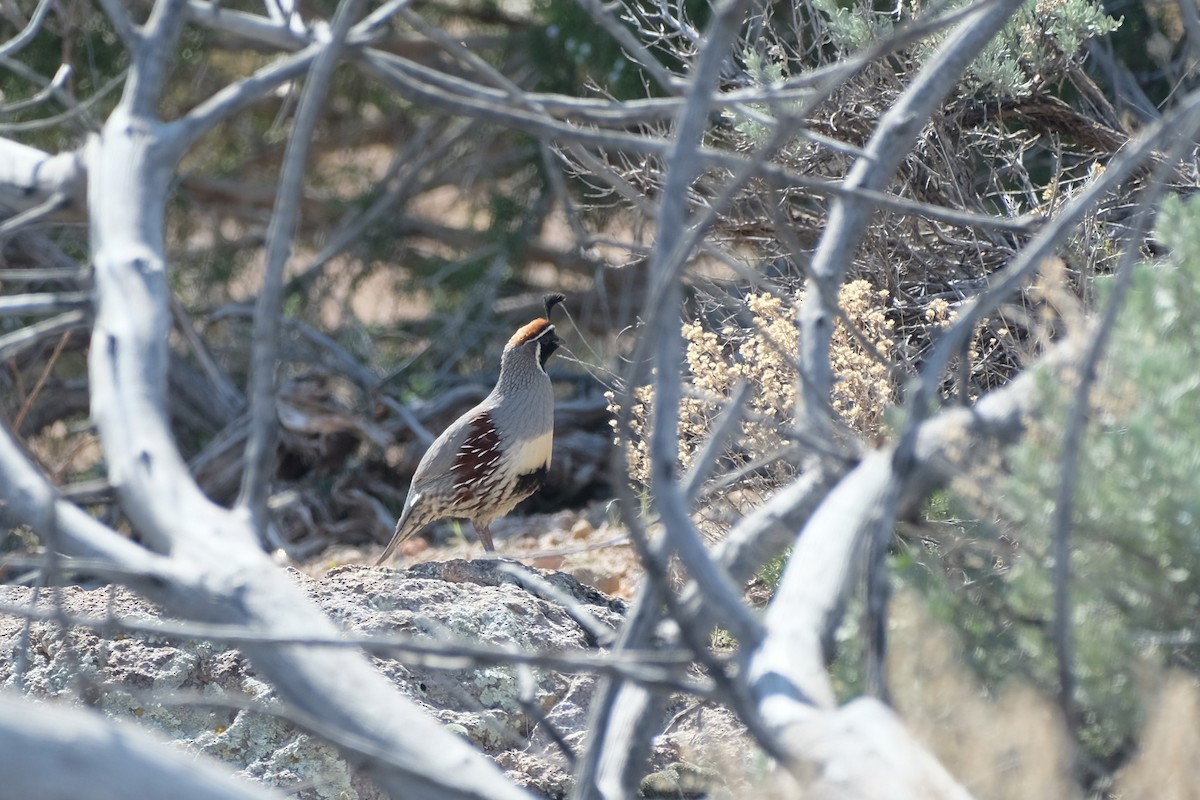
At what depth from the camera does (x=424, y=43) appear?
8383mm

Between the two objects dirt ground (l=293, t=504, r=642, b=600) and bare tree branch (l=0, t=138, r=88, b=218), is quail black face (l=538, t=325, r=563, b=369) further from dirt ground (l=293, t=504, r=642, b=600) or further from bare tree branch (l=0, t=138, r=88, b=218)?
bare tree branch (l=0, t=138, r=88, b=218)

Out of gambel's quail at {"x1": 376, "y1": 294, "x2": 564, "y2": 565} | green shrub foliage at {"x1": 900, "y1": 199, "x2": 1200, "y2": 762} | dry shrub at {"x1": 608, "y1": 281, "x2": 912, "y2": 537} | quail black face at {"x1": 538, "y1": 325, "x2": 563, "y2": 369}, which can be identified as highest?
quail black face at {"x1": 538, "y1": 325, "x2": 563, "y2": 369}

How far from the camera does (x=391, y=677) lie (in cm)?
327

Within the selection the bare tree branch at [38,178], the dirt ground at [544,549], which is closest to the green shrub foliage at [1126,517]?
the bare tree branch at [38,178]

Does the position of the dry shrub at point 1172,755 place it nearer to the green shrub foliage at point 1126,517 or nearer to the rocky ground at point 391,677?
the green shrub foliage at point 1126,517

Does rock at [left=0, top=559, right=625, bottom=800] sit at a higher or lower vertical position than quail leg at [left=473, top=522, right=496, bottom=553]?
lower

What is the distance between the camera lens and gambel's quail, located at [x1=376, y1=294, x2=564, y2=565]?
5.30 meters

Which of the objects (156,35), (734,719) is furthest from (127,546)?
(734,719)

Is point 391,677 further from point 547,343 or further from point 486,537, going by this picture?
point 547,343

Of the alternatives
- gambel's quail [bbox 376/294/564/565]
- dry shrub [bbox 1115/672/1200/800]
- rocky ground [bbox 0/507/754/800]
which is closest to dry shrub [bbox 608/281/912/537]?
rocky ground [bbox 0/507/754/800]

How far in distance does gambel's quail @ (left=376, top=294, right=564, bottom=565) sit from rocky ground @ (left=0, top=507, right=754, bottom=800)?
1.58 metres

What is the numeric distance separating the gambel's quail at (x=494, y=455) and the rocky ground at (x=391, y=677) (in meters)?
1.58

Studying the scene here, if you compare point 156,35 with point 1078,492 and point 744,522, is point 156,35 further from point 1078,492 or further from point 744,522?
point 1078,492

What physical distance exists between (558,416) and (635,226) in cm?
114
